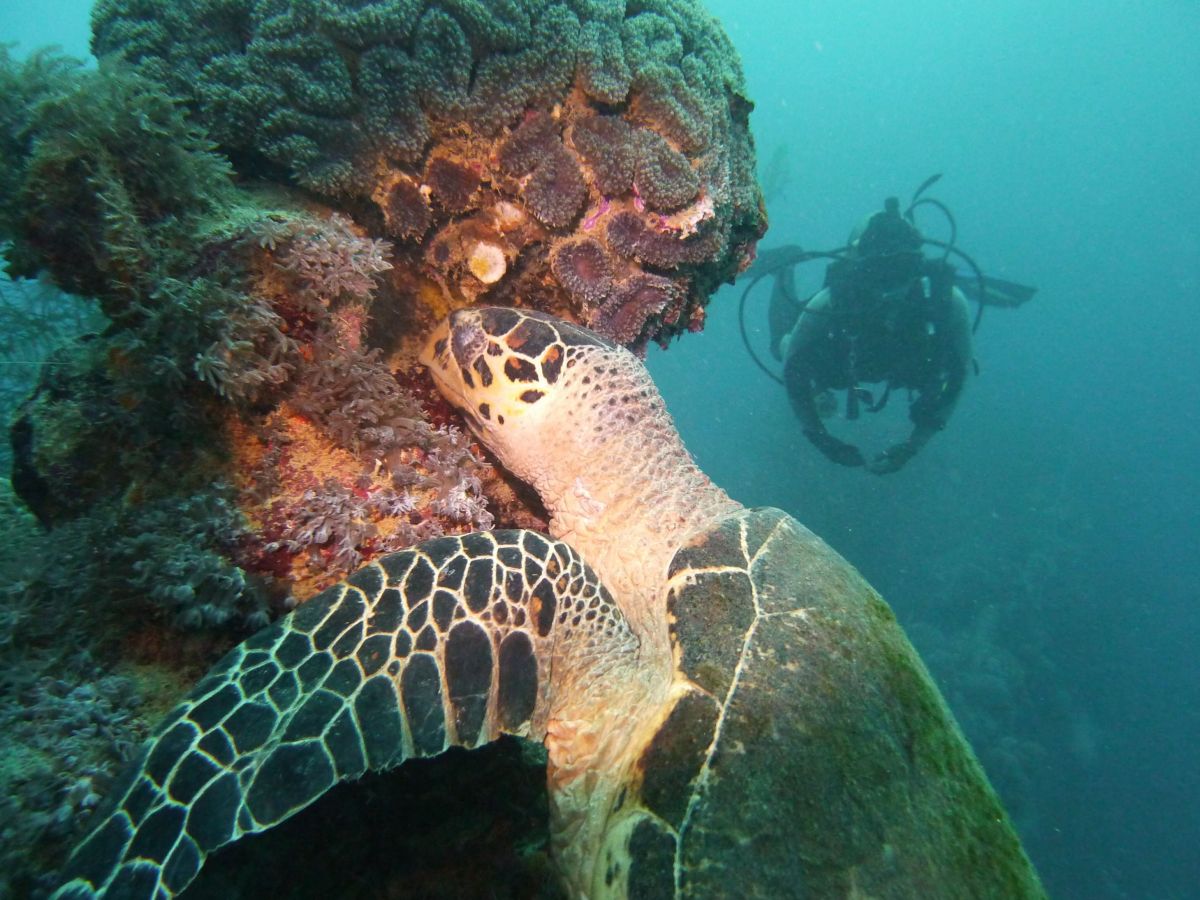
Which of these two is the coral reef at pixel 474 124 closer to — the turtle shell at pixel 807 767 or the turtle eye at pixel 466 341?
the turtle eye at pixel 466 341

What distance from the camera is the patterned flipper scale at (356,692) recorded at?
4.50ft

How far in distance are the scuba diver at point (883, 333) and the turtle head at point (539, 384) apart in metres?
9.05

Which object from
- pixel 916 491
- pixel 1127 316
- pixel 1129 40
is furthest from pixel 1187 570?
pixel 1129 40

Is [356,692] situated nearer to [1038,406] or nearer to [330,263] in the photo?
[330,263]

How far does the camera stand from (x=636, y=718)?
201 centimetres

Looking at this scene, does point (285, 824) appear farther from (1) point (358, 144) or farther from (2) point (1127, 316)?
(2) point (1127, 316)

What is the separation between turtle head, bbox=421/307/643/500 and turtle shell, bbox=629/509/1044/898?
3.16 ft

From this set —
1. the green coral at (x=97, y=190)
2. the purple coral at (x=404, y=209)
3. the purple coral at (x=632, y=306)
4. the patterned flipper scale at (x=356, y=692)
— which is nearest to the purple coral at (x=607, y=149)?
the purple coral at (x=632, y=306)

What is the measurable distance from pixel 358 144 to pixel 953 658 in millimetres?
23173

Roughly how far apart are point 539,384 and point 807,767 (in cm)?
186

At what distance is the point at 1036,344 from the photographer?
71.9 meters

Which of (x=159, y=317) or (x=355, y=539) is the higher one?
(x=159, y=317)

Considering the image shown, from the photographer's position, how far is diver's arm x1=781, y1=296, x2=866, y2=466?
10758mm

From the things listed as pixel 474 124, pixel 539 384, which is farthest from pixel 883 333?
pixel 539 384
